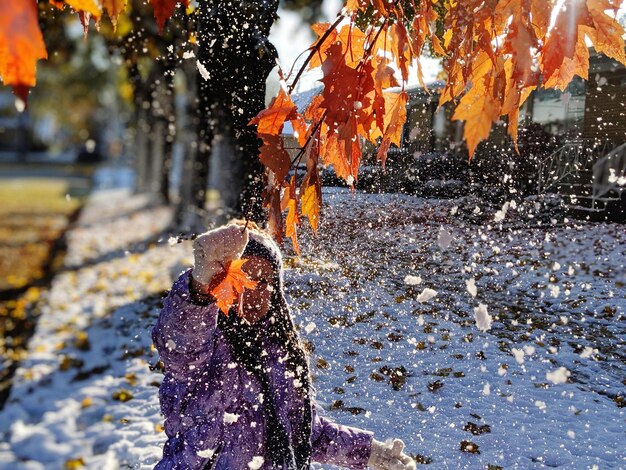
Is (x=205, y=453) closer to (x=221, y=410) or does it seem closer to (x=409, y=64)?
(x=221, y=410)

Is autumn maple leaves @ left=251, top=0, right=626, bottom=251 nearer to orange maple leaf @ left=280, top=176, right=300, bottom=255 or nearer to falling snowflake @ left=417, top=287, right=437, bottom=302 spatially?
orange maple leaf @ left=280, top=176, right=300, bottom=255

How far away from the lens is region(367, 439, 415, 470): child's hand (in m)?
1.67

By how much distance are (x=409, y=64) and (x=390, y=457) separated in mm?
1215

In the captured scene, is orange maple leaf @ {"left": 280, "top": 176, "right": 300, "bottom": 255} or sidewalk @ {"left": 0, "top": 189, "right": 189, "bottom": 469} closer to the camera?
orange maple leaf @ {"left": 280, "top": 176, "right": 300, "bottom": 255}

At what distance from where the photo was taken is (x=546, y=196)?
5.25ft

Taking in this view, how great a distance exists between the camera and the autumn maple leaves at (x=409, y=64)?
1180 millimetres

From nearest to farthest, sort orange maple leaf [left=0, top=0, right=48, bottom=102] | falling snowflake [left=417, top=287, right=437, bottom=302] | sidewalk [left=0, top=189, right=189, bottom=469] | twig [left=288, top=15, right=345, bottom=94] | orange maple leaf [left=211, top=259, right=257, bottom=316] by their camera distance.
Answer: orange maple leaf [left=0, top=0, right=48, bottom=102] < orange maple leaf [left=211, top=259, right=257, bottom=316] < twig [left=288, top=15, right=345, bottom=94] < falling snowflake [left=417, top=287, right=437, bottom=302] < sidewalk [left=0, top=189, right=189, bottom=469]

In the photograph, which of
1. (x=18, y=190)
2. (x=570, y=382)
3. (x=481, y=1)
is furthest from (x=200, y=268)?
(x=18, y=190)

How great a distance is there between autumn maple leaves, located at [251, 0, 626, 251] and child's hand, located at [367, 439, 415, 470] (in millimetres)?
747

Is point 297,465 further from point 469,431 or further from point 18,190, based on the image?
point 18,190

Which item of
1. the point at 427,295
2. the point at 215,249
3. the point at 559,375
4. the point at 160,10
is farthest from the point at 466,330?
the point at 160,10

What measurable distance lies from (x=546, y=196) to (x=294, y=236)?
30.7 inches

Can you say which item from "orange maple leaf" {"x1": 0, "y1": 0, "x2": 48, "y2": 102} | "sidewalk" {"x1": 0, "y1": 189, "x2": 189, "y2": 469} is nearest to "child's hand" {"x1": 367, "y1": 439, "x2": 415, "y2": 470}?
Result: "sidewalk" {"x1": 0, "y1": 189, "x2": 189, "y2": 469}

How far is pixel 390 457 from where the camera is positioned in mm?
1686
